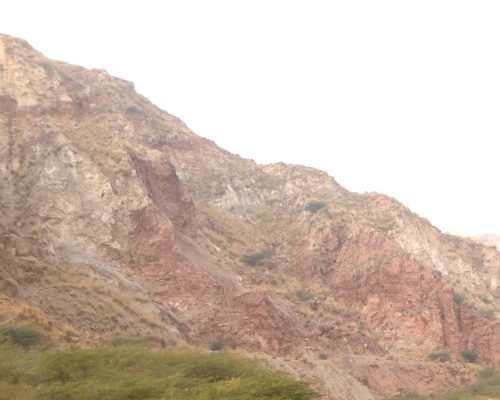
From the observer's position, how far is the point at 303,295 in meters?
42.8

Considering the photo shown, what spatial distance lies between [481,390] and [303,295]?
14.3 metres

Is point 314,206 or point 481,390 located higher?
point 314,206

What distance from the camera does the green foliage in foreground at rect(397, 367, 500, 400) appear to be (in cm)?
3077

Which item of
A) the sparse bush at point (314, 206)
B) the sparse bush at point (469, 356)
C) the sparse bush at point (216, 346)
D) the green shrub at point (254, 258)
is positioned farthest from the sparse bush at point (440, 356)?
the sparse bush at point (314, 206)

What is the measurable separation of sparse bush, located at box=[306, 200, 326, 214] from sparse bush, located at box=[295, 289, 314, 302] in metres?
12.2

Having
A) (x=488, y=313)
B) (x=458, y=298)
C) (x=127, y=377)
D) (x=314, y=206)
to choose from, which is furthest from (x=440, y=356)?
(x=127, y=377)

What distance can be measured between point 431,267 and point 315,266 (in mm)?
11261

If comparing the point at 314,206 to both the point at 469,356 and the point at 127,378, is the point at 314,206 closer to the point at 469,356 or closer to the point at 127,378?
the point at 469,356

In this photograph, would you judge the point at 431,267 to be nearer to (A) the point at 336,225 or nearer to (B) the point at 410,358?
(A) the point at 336,225

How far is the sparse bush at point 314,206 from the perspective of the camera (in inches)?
2137

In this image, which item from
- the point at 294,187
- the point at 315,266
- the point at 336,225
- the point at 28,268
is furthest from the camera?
the point at 294,187

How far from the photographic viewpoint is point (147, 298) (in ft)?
106

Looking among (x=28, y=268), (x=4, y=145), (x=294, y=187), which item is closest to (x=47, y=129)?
(x=4, y=145)

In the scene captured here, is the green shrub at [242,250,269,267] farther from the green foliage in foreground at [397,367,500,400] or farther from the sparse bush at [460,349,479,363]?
the sparse bush at [460,349,479,363]
